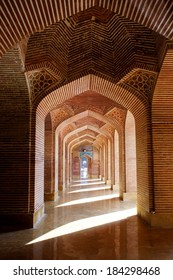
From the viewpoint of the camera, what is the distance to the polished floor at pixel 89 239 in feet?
13.1

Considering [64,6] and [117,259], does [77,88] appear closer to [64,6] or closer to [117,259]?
[64,6]

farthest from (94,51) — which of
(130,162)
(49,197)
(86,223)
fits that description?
(49,197)

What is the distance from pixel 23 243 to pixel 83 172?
1079 inches

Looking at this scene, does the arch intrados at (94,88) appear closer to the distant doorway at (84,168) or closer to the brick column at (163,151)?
the brick column at (163,151)

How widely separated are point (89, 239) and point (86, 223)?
53.4 inches

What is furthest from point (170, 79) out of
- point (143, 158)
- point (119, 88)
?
point (143, 158)

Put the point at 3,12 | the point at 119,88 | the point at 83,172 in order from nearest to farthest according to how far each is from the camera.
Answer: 1. the point at 3,12
2. the point at 119,88
3. the point at 83,172

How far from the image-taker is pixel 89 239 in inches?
189

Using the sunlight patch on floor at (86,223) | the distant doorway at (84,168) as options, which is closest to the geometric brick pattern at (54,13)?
the sunlight patch on floor at (86,223)

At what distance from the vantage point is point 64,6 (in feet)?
11.9

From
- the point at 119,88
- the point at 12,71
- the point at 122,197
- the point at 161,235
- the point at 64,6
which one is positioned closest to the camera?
the point at 64,6

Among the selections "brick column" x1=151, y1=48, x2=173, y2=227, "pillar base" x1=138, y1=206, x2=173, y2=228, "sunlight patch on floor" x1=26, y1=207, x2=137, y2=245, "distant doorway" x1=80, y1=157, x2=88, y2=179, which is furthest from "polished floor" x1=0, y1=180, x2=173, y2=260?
"distant doorway" x1=80, y1=157, x2=88, y2=179

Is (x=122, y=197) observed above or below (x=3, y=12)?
below

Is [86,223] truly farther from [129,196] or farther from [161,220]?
[129,196]
